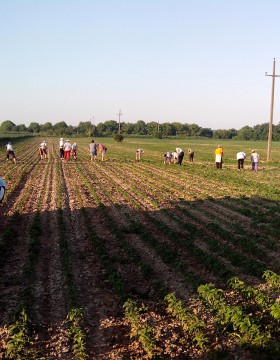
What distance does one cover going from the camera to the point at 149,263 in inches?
324

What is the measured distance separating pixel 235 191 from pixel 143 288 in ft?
38.3

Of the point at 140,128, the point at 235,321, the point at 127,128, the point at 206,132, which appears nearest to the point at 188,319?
the point at 235,321

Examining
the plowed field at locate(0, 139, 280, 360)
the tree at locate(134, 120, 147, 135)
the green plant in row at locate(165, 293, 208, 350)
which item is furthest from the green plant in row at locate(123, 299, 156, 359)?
the tree at locate(134, 120, 147, 135)

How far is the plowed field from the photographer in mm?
5246

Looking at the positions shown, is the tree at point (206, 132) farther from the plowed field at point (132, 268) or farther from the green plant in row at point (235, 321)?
the green plant in row at point (235, 321)

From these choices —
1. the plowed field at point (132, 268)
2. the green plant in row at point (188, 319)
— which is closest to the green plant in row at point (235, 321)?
the plowed field at point (132, 268)

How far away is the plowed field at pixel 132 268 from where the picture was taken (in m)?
5.25

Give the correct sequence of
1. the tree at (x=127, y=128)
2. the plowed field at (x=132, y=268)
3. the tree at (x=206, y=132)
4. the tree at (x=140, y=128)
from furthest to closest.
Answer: the tree at (x=206, y=132)
the tree at (x=140, y=128)
the tree at (x=127, y=128)
the plowed field at (x=132, y=268)

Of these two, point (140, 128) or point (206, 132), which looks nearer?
point (140, 128)

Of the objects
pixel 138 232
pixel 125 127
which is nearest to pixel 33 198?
pixel 138 232

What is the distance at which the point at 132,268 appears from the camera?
26.2ft

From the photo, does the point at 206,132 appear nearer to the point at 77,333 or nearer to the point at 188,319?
the point at 188,319

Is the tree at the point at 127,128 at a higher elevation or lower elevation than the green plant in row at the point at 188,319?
higher

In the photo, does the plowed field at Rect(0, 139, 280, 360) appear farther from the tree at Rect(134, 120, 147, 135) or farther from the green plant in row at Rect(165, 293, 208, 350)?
the tree at Rect(134, 120, 147, 135)
